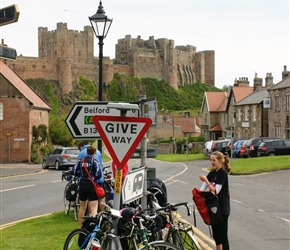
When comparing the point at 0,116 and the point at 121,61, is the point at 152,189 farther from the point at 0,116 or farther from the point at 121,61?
the point at 121,61

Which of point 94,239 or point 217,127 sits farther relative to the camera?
point 217,127

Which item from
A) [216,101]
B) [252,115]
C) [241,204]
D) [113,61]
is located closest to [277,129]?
[252,115]

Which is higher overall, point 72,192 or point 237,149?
point 237,149

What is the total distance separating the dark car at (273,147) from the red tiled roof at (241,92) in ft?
91.2

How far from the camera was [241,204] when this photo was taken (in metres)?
18.7

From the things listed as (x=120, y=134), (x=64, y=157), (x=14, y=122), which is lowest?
(x=64, y=157)

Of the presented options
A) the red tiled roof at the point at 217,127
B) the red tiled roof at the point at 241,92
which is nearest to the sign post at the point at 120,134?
A: the red tiled roof at the point at 241,92

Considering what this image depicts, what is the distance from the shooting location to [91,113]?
35.0 ft

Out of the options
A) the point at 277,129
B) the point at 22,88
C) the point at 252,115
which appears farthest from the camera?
the point at 252,115

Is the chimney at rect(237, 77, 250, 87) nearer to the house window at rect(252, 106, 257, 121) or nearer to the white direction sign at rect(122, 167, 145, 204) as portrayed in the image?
the house window at rect(252, 106, 257, 121)

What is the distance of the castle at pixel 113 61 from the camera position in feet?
419

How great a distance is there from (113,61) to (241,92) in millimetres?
92997

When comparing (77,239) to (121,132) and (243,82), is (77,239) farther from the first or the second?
(243,82)

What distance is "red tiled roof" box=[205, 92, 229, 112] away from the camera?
84688 millimetres
